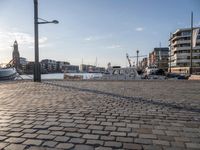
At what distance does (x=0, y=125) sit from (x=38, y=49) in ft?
44.7

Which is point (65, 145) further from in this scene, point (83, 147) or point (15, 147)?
point (15, 147)

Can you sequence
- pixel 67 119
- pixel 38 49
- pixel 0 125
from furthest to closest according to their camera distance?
pixel 38 49, pixel 67 119, pixel 0 125

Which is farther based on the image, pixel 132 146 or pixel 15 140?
pixel 15 140

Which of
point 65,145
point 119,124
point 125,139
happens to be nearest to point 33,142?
point 65,145

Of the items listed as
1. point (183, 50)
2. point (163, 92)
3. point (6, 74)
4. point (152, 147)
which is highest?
point (183, 50)

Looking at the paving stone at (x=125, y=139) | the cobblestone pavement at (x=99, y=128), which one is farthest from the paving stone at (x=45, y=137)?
the paving stone at (x=125, y=139)

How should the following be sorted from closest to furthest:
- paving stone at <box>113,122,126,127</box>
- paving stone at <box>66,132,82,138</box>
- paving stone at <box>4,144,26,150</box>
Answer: paving stone at <box>4,144,26,150</box>
paving stone at <box>66,132,82,138</box>
paving stone at <box>113,122,126,127</box>

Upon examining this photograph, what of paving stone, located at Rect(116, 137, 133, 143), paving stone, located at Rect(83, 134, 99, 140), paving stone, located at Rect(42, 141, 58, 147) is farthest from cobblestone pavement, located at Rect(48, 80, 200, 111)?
paving stone, located at Rect(42, 141, 58, 147)

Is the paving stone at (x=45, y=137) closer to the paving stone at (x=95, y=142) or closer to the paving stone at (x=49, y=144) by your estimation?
the paving stone at (x=49, y=144)

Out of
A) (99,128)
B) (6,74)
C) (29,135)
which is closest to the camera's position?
(29,135)

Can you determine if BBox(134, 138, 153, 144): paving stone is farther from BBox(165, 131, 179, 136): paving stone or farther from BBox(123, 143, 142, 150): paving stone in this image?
BBox(165, 131, 179, 136): paving stone

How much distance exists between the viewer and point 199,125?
4.92 metres

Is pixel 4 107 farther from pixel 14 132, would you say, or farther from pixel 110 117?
pixel 110 117

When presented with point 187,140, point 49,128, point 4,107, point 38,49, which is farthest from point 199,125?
point 38,49
